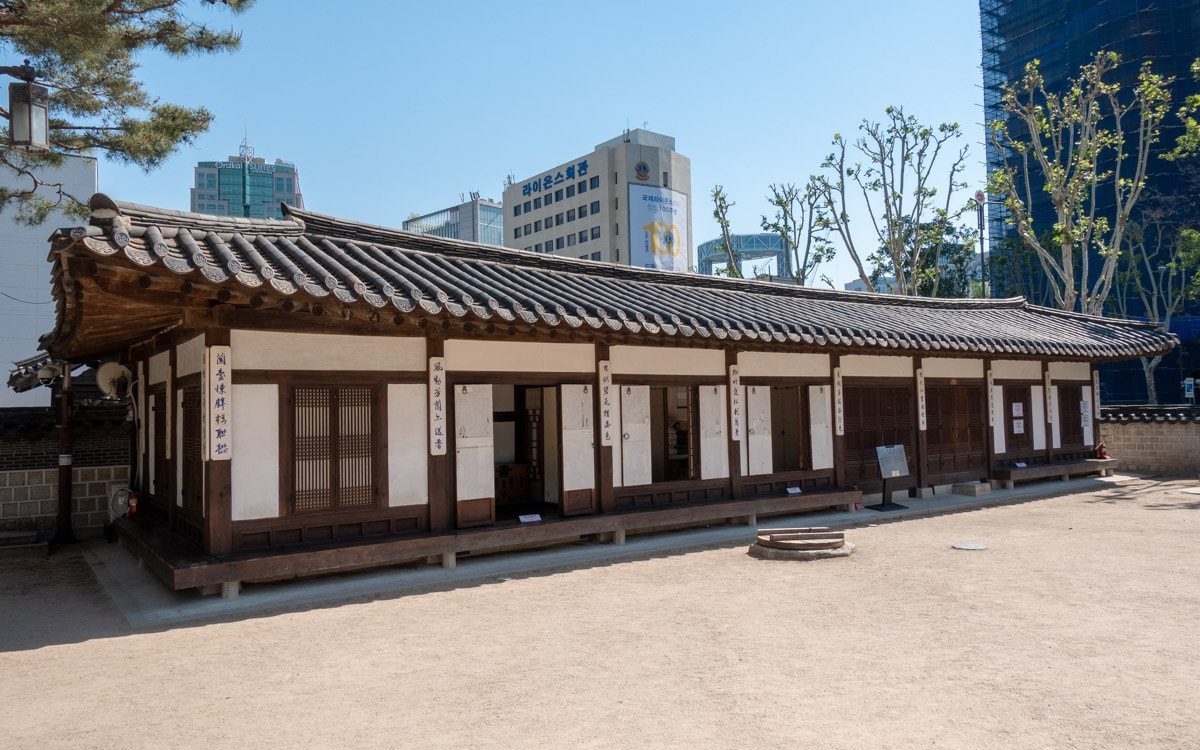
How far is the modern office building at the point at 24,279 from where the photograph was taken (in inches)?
1059

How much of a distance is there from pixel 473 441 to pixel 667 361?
11.6 ft

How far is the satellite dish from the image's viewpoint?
524 inches

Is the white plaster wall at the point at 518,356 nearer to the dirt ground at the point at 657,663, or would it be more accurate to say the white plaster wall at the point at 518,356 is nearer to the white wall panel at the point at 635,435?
the white wall panel at the point at 635,435

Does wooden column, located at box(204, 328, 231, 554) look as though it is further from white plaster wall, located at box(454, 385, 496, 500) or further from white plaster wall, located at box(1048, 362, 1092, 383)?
white plaster wall, located at box(1048, 362, 1092, 383)

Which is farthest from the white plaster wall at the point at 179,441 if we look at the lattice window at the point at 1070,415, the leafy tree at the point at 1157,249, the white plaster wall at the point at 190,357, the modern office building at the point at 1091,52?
the leafy tree at the point at 1157,249

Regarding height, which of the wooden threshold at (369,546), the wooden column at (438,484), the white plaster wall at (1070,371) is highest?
the white plaster wall at (1070,371)

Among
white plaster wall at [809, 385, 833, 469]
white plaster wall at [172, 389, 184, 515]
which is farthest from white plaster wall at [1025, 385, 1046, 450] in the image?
white plaster wall at [172, 389, 184, 515]

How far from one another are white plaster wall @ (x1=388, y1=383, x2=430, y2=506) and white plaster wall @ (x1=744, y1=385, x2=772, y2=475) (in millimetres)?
5649

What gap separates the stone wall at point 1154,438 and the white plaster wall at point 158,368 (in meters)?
23.4

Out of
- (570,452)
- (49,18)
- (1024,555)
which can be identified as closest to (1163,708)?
(1024,555)

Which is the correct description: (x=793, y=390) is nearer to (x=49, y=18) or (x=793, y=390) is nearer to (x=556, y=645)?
(x=556, y=645)

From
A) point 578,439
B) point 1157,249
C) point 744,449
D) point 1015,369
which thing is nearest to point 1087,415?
point 1015,369

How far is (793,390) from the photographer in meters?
16.1

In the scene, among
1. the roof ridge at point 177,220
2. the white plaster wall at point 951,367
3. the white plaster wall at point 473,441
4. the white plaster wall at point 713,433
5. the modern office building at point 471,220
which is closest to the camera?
the roof ridge at point 177,220
